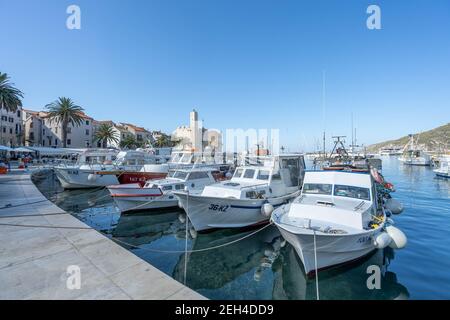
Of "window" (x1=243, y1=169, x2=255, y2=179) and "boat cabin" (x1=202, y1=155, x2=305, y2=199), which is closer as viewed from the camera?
"boat cabin" (x1=202, y1=155, x2=305, y2=199)

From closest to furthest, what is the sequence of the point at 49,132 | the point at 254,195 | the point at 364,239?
the point at 364,239
the point at 254,195
the point at 49,132

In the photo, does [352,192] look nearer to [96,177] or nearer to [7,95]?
[96,177]

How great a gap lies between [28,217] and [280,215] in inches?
414

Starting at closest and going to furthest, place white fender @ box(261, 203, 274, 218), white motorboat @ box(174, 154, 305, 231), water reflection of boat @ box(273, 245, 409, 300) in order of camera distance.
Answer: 1. water reflection of boat @ box(273, 245, 409, 300)
2. white motorboat @ box(174, 154, 305, 231)
3. white fender @ box(261, 203, 274, 218)

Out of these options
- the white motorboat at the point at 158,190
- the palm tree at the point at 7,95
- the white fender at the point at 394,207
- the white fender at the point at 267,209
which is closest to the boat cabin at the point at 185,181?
the white motorboat at the point at 158,190

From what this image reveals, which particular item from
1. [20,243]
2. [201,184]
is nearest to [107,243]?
[20,243]

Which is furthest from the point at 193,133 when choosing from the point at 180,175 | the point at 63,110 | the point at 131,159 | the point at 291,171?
the point at 291,171

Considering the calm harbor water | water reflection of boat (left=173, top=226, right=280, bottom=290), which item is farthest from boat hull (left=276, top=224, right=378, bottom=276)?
water reflection of boat (left=173, top=226, right=280, bottom=290)

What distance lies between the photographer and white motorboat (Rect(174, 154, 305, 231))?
1004cm

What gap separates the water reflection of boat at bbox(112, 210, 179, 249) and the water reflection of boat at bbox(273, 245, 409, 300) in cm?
628

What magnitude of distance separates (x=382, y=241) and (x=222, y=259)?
5405mm

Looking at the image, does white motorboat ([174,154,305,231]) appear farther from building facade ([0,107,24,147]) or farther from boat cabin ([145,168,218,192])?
building facade ([0,107,24,147])

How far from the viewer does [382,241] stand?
671 centimetres

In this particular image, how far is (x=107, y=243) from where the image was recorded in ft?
21.9
